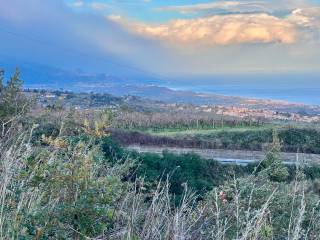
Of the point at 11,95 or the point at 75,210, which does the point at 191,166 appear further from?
the point at 75,210

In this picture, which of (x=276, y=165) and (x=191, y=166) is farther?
(x=191, y=166)

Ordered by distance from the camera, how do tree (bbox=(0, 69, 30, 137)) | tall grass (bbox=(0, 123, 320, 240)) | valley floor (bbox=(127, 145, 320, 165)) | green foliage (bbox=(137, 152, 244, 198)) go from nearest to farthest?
tall grass (bbox=(0, 123, 320, 240)), tree (bbox=(0, 69, 30, 137)), green foliage (bbox=(137, 152, 244, 198)), valley floor (bbox=(127, 145, 320, 165))

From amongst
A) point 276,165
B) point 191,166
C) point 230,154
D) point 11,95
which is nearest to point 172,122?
point 230,154

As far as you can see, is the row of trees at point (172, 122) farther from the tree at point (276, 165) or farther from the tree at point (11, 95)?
the tree at point (11, 95)

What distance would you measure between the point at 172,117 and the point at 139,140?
A: 11293 mm

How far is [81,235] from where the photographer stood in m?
3.38

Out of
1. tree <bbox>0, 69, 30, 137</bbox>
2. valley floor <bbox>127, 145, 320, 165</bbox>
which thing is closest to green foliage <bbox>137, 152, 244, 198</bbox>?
valley floor <bbox>127, 145, 320, 165</bbox>

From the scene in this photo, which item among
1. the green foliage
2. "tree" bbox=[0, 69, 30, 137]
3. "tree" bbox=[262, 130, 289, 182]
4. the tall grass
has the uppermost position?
"tree" bbox=[0, 69, 30, 137]

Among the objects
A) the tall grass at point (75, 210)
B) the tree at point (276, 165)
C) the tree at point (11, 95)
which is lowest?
the tree at point (276, 165)

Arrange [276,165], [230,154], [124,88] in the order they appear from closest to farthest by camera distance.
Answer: [276,165] < [230,154] < [124,88]

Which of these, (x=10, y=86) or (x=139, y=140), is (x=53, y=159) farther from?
(x=139, y=140)

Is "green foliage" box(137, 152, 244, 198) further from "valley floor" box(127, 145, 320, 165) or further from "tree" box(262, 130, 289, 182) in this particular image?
"valley floor" box(127, 145, 320, 165)

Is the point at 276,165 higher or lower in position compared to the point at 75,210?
lower

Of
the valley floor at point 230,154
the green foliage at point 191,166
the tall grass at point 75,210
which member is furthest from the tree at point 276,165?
the valley floor at point 230,154
